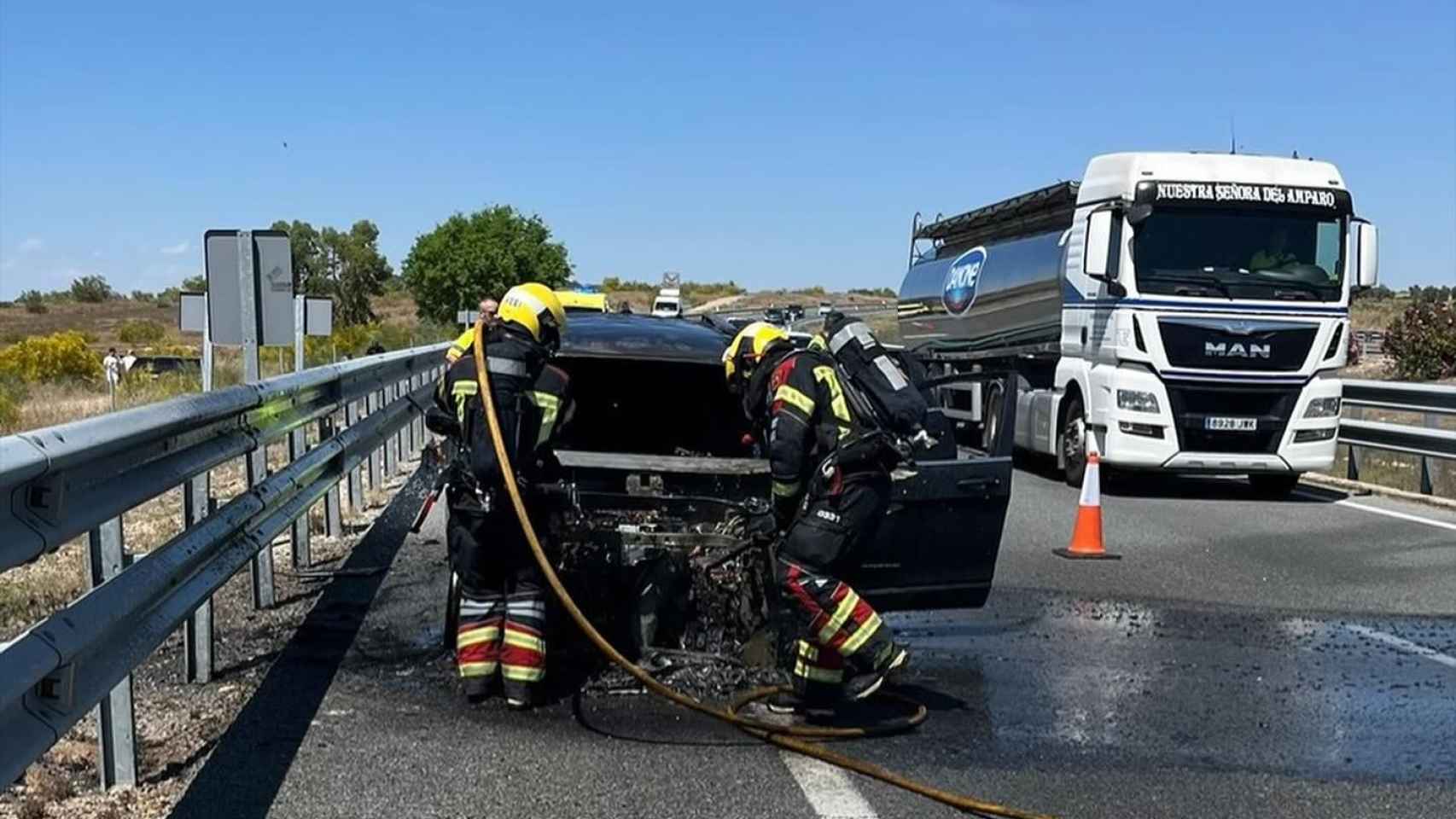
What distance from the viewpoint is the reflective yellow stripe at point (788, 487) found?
595cm

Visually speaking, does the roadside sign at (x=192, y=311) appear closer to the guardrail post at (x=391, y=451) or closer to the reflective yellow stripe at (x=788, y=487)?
the guardrail post at (x=391, y=451)

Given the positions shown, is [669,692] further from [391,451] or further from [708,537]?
[391,451]

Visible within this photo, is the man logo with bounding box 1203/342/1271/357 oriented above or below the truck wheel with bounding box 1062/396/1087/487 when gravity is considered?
above

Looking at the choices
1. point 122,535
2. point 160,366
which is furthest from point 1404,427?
point 160,366

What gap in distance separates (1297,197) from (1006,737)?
9.76 metres

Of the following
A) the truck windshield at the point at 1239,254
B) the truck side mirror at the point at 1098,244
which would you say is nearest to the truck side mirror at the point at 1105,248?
the truck side mirror at the point at 1098,244

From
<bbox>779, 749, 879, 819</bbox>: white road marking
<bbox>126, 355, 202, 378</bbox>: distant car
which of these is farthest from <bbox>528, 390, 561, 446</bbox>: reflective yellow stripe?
<bbox>126, 355, 202, 378</bbox>: distant car

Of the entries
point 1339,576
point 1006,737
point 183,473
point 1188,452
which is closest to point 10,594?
point 183,473

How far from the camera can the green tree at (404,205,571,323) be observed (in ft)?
223

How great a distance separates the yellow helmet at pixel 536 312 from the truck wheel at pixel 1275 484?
33.0 feet

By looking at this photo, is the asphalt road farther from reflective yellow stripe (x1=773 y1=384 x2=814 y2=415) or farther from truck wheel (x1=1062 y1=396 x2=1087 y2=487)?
truck wheel (x1=1062 y1=396 x2=1087 y2=487)

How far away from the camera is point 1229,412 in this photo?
13.8 meters

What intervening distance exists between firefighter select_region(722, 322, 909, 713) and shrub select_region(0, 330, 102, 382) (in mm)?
31286

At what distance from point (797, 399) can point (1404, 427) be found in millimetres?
10908
